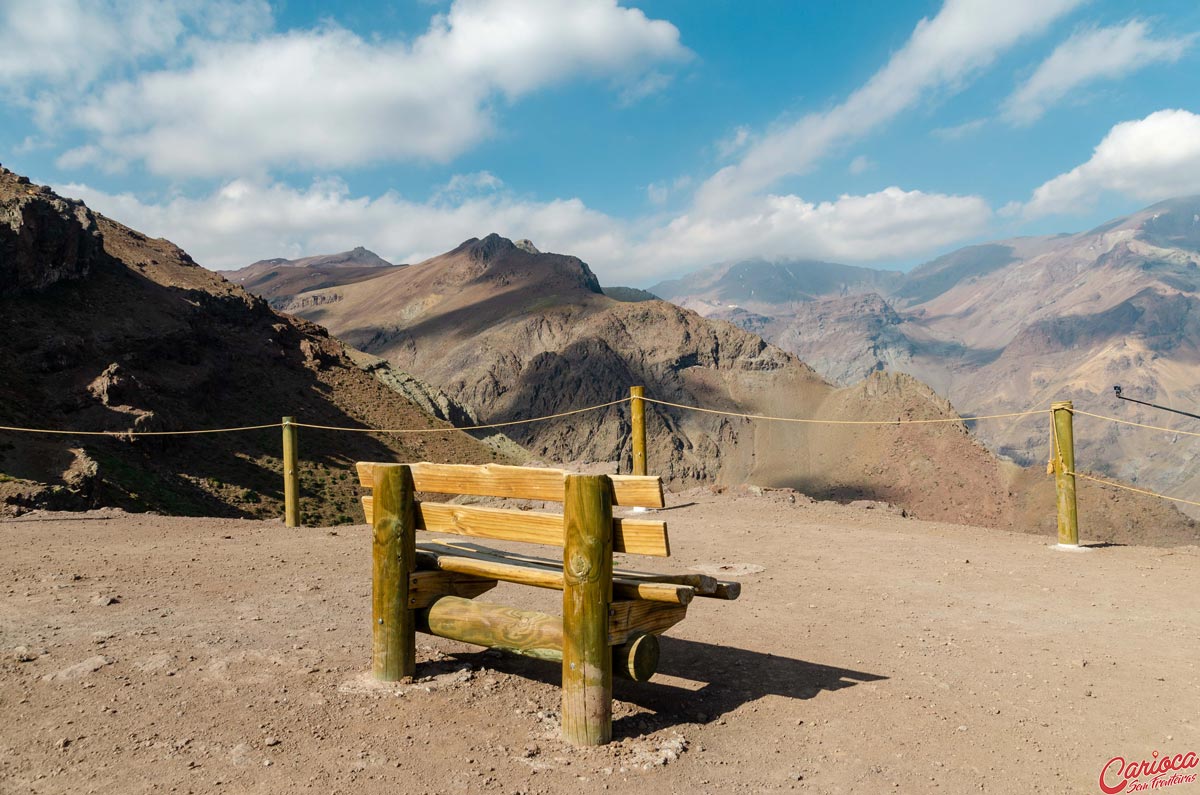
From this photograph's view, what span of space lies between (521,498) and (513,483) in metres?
0.18

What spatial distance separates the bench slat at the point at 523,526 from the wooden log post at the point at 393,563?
11 cm

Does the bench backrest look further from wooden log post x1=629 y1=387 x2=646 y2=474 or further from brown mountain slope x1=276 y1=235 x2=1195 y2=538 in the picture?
brown mountain slope x1=276 y1=235 x2=1195 y2=538

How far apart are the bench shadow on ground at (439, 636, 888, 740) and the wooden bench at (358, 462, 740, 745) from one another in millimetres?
435

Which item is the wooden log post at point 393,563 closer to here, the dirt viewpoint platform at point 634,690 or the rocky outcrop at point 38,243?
the dirt viewpoint platform at point 634,690

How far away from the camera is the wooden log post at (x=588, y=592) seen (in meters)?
3.32

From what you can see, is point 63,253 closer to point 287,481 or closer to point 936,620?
point 287,481

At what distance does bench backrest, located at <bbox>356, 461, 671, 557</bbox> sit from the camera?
3295mm

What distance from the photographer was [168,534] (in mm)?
8914

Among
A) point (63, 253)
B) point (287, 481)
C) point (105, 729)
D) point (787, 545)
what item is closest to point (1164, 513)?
point (787, 545)

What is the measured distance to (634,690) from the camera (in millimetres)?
4195

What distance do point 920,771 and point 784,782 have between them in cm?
65

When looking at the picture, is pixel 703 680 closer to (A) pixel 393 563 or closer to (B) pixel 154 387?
(A) pixel 393 563

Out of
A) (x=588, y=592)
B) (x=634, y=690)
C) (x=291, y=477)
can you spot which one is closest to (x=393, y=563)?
(x=588, y=592)

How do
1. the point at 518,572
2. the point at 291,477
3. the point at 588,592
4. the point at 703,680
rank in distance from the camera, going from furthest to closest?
the point at 291,477 → the point at 703,680 → the point at 518,572 → the point at 588,592
